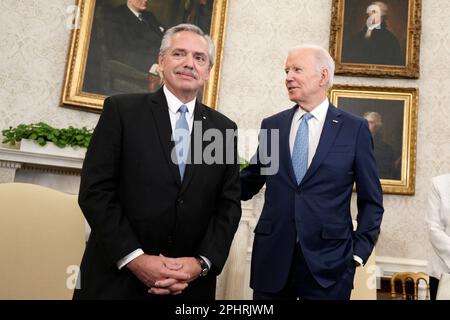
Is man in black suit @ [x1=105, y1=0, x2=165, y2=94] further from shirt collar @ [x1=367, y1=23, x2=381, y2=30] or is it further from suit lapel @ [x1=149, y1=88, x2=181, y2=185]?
suit lapel @ [x1=149, y1=88, x2=181, y2=185]

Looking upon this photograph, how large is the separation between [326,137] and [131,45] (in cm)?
357

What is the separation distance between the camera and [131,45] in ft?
17.4

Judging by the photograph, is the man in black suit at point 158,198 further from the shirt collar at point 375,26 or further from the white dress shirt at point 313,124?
the shirt collar at point 375,26

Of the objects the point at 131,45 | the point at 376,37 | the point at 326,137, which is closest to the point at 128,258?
the point at 326,137

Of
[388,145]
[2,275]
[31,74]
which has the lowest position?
[2,275]

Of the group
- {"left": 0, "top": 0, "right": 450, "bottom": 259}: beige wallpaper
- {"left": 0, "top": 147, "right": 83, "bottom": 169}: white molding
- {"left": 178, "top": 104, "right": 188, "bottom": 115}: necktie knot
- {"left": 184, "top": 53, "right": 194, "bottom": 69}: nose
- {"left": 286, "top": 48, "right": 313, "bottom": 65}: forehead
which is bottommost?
{"left": 0, "top": 147, "right": 83, "bottom": 169}: white molding

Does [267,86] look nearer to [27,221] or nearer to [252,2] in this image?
[252,2]

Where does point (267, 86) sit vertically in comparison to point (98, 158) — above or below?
above

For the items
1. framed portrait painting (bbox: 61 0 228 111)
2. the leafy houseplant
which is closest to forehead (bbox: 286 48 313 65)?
the leafy houseplant

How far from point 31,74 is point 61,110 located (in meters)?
0.53

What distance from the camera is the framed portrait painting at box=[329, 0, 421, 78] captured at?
5.34 meters

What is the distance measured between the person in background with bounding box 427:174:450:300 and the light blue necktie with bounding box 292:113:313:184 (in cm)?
150
